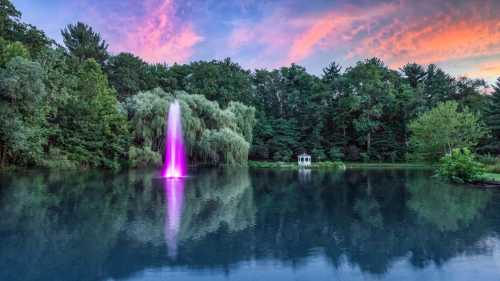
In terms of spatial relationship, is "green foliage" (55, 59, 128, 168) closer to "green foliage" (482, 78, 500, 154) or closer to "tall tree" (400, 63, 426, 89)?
"green foliage" (482, 78, 500, 154)

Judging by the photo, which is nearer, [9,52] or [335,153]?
[9,52]

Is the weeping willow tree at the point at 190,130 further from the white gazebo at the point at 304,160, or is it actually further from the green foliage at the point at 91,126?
the white gazebo at the point at 304,160

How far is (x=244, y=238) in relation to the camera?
6.43m

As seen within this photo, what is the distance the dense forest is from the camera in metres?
22.2

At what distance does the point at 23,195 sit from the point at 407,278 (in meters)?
11.3

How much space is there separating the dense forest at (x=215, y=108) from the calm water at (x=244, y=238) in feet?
39.9

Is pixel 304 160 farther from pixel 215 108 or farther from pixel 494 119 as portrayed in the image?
pixel 494 119

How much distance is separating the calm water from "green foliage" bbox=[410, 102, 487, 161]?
2081cm

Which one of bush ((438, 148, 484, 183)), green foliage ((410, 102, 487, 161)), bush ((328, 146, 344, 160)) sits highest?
green foliage ((410, 102, 487, 161))

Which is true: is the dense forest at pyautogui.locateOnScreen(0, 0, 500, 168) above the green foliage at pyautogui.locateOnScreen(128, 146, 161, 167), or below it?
above

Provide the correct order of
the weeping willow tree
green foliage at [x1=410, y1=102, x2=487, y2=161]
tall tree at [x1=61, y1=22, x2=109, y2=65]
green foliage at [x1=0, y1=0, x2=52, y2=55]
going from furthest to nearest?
tall tree at [x1=61, y1=22, x2=109, y2=65]
green foliage at [x1=410, y1=102, x2=487, y2=161]
the weeping willow tree
green foliage at [x1=0, y1=0, x2=52, y2=55]

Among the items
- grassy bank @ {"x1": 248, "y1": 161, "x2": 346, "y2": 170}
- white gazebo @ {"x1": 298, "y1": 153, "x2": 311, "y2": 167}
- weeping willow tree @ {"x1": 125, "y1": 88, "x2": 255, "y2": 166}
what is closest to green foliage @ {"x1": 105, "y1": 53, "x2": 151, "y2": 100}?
weeping willow tree @ {"x1": 125, "y1": 88, "x2": 255, "y2": 166}

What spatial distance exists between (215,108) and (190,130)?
3.28 meters

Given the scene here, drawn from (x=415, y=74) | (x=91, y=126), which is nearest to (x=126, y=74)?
(x=91, y=126)
